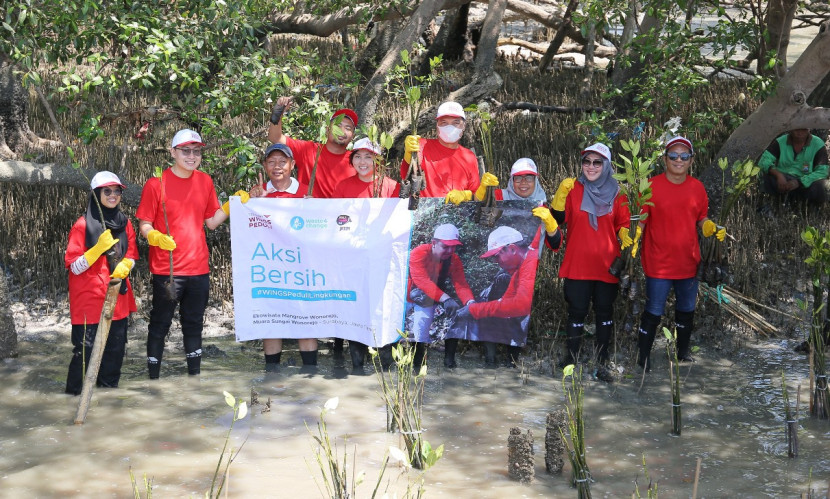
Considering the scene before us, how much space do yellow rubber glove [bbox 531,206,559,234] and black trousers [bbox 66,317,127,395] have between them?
2682 mm

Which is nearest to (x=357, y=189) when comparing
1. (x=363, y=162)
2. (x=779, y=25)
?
(x=363, y=162)

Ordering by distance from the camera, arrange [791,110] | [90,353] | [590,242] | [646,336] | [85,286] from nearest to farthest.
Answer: [85,286]
[90,353]
[590,242]
[646,336]
[791,110]

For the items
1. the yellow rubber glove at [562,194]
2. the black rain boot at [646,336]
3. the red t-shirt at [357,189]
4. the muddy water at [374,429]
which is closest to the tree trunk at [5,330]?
the muddy water at [374,429]

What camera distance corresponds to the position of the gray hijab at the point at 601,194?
21.1ft

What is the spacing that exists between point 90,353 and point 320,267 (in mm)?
1541

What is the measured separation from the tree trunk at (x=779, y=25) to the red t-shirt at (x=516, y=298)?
3362 mm

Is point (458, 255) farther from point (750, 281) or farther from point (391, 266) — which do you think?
point (750, 281)

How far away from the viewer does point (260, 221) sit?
659 cm

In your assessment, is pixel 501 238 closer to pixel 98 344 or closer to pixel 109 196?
pixel 109 196

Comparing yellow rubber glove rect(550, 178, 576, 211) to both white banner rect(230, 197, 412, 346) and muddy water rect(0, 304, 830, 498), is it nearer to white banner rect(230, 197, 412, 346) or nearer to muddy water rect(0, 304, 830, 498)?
white banner rect(230, 197, 412, 346)

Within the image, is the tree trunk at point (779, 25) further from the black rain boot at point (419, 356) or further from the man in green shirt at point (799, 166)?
the black rain boot at point (419, 356)

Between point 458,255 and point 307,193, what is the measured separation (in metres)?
1.09

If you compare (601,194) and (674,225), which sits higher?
(601,194)

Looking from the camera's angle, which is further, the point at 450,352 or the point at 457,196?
the point at 450,352
